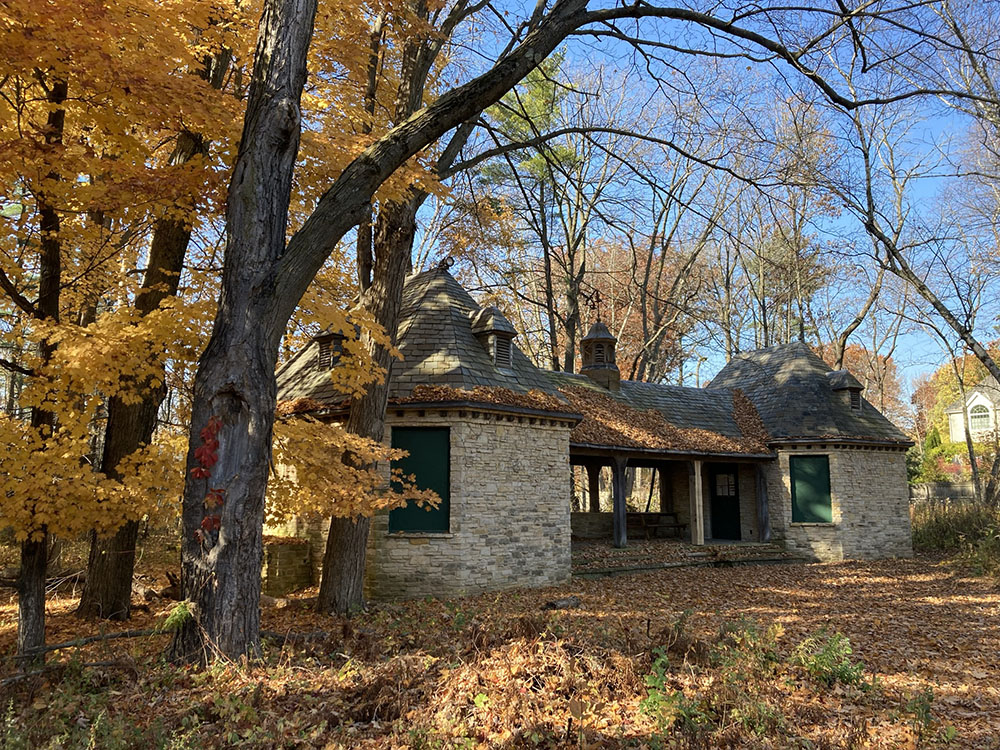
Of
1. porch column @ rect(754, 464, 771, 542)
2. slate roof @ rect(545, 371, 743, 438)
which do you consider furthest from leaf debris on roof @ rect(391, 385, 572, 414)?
porch column @ rect(754, 464, 771, 542)

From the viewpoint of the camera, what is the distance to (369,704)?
4738mm

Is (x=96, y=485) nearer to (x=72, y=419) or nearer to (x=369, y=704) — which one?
(x=72, y=419)

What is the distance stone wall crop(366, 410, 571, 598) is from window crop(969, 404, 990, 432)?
3835 centimetres

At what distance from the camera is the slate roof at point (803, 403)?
18.5 meters

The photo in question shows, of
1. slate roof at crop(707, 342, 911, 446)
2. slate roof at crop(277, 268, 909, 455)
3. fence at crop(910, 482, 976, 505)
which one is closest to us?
slate roof at crop(277, 268, 909, 455)

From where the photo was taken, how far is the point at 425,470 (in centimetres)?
1198

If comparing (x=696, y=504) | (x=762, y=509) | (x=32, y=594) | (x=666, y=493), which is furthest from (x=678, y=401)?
(x=32, y=594)

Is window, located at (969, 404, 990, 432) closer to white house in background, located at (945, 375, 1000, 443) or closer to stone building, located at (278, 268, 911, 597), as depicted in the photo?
white house in background, located at (945, 375, 1000, 443)

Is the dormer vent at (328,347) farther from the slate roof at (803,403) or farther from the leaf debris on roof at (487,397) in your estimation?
the slate roof at (803,403)

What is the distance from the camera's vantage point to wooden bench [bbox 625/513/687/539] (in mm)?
19609

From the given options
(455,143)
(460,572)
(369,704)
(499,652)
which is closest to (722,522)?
(460,572)

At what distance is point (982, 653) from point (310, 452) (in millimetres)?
8636

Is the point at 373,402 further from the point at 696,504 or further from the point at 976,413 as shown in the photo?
the point at 976,413

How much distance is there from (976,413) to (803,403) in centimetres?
2916
